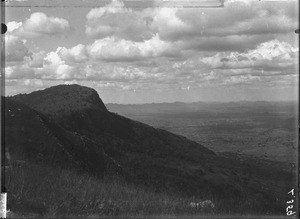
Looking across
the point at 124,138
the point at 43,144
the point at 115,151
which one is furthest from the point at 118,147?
the point at 43,144

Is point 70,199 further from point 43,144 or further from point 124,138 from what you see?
point 124,138

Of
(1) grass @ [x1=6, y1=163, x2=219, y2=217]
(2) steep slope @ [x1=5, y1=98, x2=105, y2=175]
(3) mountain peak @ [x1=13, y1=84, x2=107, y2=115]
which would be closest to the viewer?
(1) grass @ [x1=6, y1=163, x2=219, y2=217]

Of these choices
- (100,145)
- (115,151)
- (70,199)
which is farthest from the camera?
(115,151)

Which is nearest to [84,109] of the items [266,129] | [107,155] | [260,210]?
[107,155]

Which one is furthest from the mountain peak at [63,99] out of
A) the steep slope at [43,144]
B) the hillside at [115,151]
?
the steep slope at [43,144]

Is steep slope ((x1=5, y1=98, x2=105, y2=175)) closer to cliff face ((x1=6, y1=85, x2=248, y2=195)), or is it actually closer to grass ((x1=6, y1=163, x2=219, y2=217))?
cliff face ((x1=6, y1=85, x2=248, y2=195))

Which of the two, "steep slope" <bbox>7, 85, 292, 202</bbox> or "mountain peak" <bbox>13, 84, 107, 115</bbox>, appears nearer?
"steep slope" <bbox>7, 85, 292, 202</bbox>

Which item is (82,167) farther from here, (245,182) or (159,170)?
(245,182)

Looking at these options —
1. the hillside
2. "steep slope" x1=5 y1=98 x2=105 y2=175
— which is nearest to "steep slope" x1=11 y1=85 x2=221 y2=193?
the hillside
